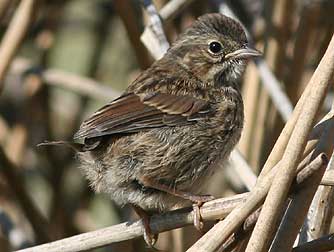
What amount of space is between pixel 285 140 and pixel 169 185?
688 millimetres

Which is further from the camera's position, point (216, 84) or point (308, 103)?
point (216, 84)

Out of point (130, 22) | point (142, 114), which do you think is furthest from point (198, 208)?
point (130, 22)

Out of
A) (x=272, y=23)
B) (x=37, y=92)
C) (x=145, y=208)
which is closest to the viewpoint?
(x=145, y=208)

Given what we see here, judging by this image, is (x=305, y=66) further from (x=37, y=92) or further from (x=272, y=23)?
(x=37, y=92)

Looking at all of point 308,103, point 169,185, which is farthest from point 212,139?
point 308,103

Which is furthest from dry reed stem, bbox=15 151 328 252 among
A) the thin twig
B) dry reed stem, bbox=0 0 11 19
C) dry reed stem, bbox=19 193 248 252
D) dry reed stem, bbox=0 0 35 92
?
dry reed stem, bbox=0 0 11 19

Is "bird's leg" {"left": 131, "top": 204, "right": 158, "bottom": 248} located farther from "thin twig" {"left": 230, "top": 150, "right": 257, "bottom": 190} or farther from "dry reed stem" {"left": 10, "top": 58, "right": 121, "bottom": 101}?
"dry reed stem" {"left": 10, "top": 58, "right": 121, "bottom": 101}

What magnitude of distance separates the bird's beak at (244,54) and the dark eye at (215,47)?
0.15 ft

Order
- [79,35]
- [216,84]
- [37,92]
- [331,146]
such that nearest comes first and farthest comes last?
[331,146] < [216,84] < [37,92] < [79,35]

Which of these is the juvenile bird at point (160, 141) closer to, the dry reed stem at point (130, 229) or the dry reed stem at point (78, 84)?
the dry reed stem at point (130, 229)

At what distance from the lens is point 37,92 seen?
15.2ft

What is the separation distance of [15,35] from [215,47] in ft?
2.87

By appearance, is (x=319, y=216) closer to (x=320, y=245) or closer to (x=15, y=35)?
(x=320, y=245)

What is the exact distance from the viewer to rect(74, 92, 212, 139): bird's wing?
2.96m
